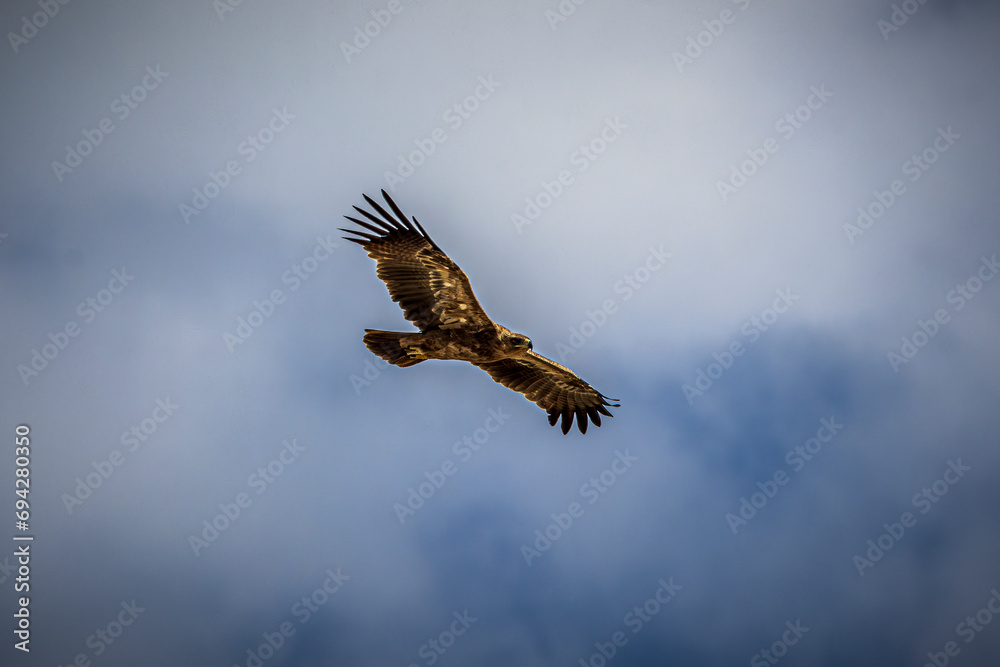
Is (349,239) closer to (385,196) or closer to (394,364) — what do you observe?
(385,196)

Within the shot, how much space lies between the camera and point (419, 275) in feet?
53.7

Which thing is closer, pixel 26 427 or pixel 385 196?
pixel 385 196

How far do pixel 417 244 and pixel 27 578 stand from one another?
38.1ft

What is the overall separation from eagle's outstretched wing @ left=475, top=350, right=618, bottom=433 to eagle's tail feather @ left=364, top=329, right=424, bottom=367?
2.22 m

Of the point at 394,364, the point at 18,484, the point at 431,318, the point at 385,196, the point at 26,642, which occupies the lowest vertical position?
the point at 26,642

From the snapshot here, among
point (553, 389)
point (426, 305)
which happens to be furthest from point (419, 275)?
point (553, 389)

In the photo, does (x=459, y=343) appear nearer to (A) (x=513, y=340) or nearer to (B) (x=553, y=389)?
(A) (x=513, y=340)

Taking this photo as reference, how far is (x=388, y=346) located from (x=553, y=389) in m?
4.12

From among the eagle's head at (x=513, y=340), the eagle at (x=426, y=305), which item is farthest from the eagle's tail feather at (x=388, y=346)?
the eagle's head at (x=513, y=340)

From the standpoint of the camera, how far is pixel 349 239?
16.5 meters

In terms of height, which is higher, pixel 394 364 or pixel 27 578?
pixel 394 364

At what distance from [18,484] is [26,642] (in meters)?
3.48

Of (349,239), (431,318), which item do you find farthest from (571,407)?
(349,239)

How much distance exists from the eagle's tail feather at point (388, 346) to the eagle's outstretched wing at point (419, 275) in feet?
1.64
